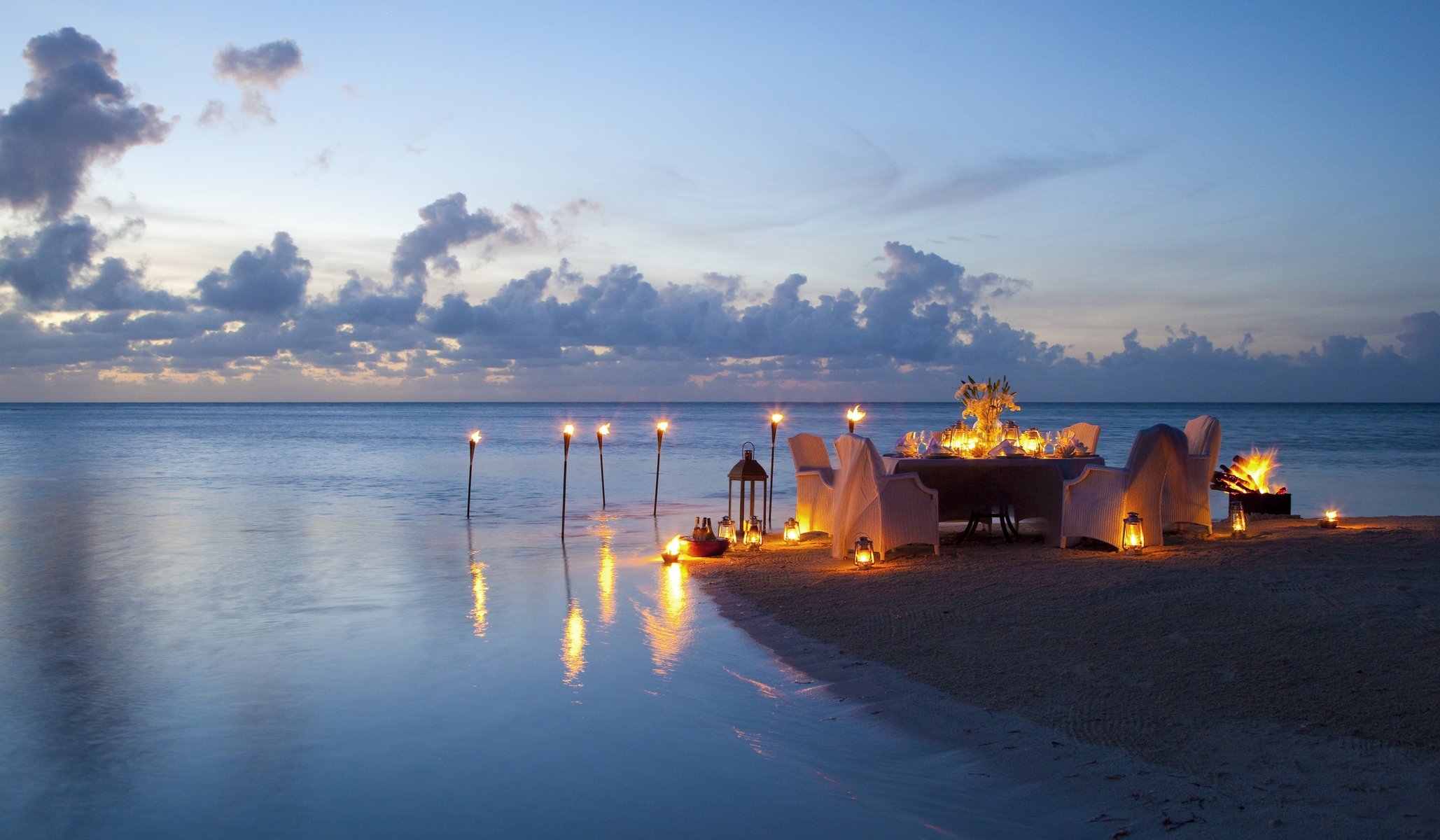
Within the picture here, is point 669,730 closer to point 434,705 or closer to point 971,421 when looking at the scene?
point 434,705

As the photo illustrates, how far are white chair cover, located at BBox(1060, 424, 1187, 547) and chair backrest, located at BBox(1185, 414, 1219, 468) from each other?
1.29 meters

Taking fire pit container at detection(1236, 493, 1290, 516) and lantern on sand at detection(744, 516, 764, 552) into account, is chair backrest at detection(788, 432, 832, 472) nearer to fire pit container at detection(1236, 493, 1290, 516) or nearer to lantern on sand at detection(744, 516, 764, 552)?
lantern on sand at detection(744, 516, 764, 552)

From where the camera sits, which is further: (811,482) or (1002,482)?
(811,482)

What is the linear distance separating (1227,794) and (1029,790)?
0.68m

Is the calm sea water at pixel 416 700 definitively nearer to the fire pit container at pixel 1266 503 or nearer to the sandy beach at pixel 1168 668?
the sandy beach at pixel 1168 668

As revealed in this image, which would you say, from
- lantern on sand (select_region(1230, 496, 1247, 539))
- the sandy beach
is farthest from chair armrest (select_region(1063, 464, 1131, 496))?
lantern on sand (select_region(1230, 496, 1247, 539))

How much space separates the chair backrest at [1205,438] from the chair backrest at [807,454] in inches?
143

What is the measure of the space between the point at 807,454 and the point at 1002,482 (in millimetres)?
2202

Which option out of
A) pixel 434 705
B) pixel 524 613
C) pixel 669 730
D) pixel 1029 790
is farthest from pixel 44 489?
pixel 1029 790

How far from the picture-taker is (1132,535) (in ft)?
25.9

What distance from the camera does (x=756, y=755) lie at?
4.14 m

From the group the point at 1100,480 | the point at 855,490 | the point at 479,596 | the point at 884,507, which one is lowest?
the point at 479,596

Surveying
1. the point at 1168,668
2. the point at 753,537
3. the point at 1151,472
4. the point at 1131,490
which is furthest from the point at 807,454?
the point at 1168,668

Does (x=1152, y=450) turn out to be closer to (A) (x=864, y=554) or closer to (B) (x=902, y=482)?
(B) (x=902, y=482)
